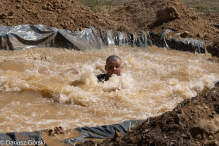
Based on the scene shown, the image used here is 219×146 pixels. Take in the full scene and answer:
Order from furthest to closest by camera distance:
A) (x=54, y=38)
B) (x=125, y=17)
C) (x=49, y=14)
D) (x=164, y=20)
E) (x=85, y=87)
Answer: (x=125, y=17) → (x=164, y=20) → (x=49, y=14) → (x=54, y=38) → (x=85, y=87)

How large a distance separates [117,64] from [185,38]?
4809 mm

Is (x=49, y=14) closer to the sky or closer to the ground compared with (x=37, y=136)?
closer to the sky

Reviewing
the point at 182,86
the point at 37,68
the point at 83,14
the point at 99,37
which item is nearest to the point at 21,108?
the point at 37,68

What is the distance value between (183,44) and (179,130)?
23.8 ft

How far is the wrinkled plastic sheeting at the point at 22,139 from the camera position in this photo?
2873mm

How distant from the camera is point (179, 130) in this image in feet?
8.23

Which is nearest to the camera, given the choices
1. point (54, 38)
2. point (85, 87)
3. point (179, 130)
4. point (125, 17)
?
point (179, 130)

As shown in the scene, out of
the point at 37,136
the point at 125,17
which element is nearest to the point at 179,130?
the point at 37,136

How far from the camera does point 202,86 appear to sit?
560 cm

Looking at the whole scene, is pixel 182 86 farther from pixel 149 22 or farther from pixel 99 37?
pixel 149 22

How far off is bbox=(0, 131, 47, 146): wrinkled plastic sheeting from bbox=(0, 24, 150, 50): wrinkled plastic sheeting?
5418 mm

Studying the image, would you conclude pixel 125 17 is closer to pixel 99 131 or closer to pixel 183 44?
pixel 183 44

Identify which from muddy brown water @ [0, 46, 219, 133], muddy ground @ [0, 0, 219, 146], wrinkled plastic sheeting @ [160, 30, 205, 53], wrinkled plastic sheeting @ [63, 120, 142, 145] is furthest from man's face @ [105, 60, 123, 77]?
wrinkled plastic sheeting @ [160, 30, 205, 53]

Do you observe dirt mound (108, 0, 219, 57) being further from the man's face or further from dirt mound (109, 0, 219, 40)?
the man's face
